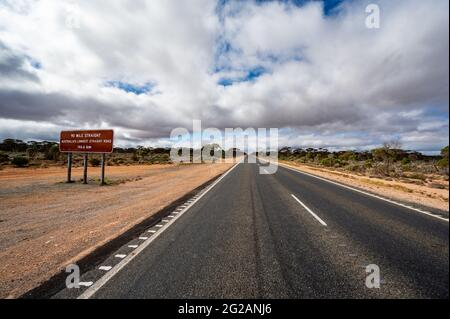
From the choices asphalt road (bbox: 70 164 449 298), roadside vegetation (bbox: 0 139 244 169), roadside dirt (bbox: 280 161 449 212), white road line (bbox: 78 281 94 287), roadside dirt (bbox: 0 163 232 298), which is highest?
roadside vegetation (bbox: 0 139 244 169)

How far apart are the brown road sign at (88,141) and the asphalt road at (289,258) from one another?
478 inches

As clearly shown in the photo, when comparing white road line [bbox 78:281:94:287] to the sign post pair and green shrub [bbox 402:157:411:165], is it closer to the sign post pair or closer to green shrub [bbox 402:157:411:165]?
the sign post pair

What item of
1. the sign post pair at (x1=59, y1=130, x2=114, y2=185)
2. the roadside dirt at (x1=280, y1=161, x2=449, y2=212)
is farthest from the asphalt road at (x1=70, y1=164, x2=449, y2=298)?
the sign post pair at (x1=59, y1=130, x2=114, y2=185)

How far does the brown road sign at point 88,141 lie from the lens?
1655 centimetres

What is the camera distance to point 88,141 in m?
16.9

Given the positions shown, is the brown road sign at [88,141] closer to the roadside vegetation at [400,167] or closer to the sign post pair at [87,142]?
the sign post pair at [87,142]

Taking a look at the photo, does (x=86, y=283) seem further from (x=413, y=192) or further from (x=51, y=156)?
(x=51, y=156)

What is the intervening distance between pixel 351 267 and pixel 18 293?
16.0ft

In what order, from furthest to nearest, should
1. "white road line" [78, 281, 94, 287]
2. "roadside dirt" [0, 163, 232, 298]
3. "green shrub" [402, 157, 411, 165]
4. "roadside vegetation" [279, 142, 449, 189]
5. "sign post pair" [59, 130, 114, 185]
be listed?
"green shrub" [402, 157, 411, 165] → "roadside vegetation" [279, 142, 449, 189] → "sign post pair" [59, 130, 114, 185] → "roadside dirt" [0, 163, 232, 298] → "white road line" [78, 281, 94, 287]

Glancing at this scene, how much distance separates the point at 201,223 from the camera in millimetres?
6312

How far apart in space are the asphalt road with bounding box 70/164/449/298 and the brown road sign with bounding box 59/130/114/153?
12.1 m

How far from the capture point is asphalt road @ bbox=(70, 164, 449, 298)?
311cm
